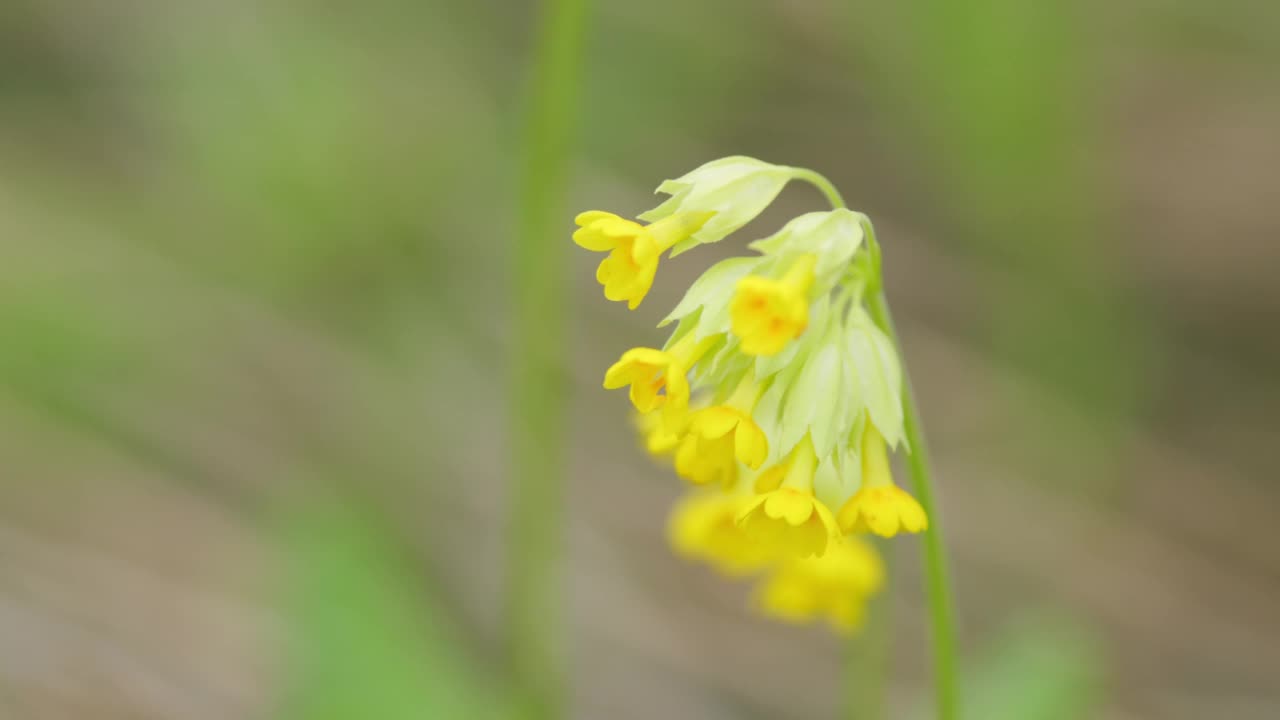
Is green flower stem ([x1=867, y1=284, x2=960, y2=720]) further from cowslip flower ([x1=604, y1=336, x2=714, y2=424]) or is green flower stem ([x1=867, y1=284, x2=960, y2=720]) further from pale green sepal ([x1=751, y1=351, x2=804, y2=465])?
cowslip flower ([x1=604, y1=336, x2=714, y2=424])

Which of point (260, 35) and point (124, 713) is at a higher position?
point (260, 35)

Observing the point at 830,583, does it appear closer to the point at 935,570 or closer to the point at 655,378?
the point at 935,570

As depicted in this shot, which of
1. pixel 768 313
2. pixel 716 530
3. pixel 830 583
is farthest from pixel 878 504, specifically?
pixel 830 583

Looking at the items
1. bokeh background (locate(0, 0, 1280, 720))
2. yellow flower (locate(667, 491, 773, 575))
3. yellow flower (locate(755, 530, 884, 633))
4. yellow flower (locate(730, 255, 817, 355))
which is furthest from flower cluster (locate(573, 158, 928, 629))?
bokeh background (locate(0, 0, 1280, 720))

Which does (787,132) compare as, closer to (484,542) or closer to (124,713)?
(484,542)

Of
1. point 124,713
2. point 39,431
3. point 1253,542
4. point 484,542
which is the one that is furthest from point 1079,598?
point 39,431

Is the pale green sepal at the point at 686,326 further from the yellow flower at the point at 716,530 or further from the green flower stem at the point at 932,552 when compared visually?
the yellow flower at the point at 716,530
